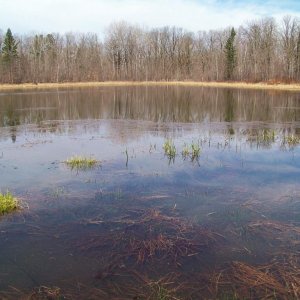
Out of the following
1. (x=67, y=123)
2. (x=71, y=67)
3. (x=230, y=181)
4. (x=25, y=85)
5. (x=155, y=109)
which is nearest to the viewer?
(x=230, y=181)

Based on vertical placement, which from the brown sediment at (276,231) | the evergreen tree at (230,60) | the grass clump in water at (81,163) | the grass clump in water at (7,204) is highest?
the evergreen tree at (230,60)

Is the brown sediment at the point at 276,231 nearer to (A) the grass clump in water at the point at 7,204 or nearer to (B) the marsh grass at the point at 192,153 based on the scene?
(A) the grass clump in water at the point at 7,204

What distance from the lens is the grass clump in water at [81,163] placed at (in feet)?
37.3

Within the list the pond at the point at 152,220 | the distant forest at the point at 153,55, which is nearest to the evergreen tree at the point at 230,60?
the distant forest at the point at 153,55

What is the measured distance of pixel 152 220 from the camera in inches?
292

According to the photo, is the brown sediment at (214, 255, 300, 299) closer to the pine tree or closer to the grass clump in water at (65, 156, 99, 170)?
the grass clump in water at (65, 156, 99, 170)

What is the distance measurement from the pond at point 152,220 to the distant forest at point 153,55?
5713 centimetres

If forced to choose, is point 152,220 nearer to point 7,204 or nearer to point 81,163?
point 7,204

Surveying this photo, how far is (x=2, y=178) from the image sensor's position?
10.2 m

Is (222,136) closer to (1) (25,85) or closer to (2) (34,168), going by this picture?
(2) (34,168)

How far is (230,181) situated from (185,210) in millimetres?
2429

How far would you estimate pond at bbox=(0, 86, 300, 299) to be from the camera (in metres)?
5.33

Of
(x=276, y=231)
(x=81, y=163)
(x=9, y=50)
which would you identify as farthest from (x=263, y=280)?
→ (x=9, y=50)

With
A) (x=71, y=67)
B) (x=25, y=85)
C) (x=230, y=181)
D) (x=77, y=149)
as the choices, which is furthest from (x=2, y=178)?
(x=71, y=67)
